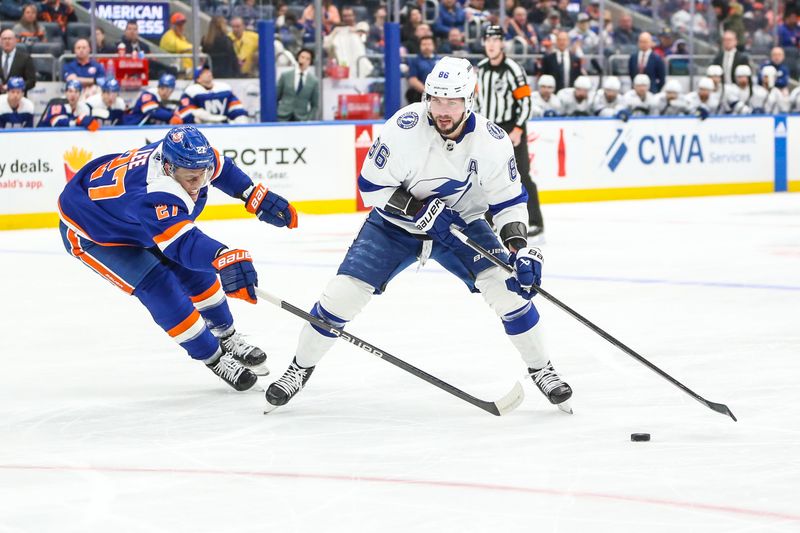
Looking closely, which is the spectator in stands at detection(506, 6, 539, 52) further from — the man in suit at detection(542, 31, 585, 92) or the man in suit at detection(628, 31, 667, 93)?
the man in suit at detection(628, 31, 667, 93)

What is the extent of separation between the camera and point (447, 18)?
14.3 m

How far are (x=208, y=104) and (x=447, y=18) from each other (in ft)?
11.1

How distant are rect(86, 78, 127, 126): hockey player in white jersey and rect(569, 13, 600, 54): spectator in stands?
18.7 feet

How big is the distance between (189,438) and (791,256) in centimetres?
564

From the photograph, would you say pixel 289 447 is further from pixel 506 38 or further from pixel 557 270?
pixel 506 38

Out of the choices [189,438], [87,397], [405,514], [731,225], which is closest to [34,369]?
[87,397]

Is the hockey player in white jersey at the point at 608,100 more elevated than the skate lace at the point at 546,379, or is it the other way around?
the hockey player in white jersey at the point at 608,100

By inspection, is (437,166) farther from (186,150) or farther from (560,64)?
(560,64)

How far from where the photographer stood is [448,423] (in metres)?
4.20

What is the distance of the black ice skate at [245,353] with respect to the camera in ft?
16.2

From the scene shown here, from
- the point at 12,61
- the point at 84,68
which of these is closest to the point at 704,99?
the point at 84,68

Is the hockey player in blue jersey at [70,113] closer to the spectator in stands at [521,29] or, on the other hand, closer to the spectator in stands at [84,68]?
the spectator in stands at [84,68]

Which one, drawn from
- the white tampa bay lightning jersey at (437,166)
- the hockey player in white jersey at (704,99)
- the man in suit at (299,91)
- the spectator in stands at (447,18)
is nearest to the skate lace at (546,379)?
the white tampa bay lightning jersey at (437,166)

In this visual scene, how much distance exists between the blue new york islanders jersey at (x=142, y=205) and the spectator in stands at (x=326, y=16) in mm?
8547
